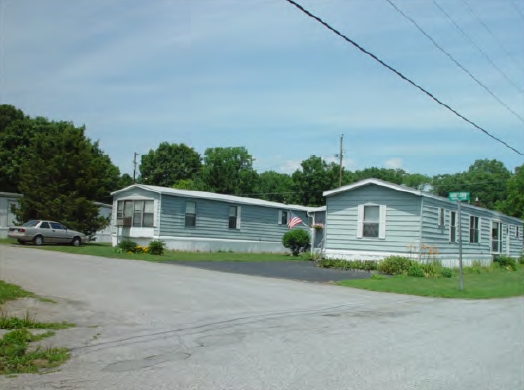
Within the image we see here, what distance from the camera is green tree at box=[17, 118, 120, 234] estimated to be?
111ft

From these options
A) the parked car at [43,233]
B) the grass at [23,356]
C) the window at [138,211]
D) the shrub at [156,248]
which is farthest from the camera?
the window at [138,211]

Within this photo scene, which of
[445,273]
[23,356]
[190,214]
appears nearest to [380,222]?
[445,273]

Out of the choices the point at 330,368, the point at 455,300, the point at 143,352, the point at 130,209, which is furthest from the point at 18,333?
the point at 130,209

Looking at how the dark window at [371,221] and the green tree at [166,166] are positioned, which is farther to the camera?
the green tree at [166,166]

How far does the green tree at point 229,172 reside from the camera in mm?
65500

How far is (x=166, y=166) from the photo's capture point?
75625mm

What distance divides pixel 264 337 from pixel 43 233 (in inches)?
983

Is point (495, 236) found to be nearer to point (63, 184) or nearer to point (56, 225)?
→ point (56, 225)

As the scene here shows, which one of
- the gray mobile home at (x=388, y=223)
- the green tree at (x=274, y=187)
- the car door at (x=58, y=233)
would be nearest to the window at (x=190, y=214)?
the car door at (x=58, y=233)

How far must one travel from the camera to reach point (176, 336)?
8531 millimetres

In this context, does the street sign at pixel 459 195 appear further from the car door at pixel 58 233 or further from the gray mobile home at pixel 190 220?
the car door at pixel 58 233

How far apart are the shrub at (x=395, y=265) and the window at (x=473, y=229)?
8799 mm

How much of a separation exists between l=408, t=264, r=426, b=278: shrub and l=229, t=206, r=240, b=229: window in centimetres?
1596

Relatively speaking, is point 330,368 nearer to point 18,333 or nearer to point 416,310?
point 18,333
